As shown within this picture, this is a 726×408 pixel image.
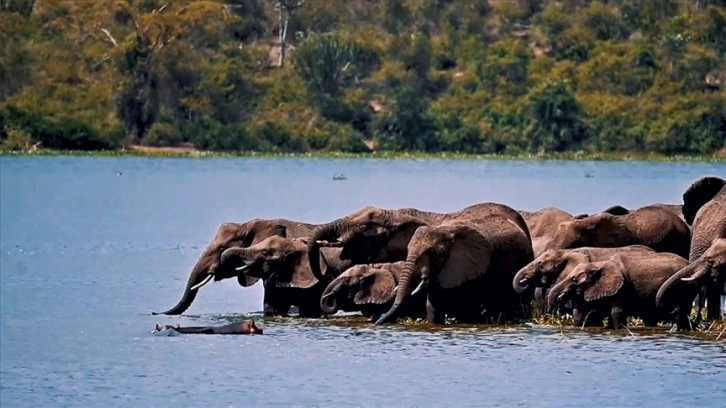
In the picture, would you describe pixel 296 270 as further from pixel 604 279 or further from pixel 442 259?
pixel 604 279

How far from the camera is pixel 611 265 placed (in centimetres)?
2227

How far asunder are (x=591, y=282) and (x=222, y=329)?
4038 millimetres

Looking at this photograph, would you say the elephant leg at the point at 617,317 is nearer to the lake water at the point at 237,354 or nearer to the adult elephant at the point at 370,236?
the lake water at the point at 237,354

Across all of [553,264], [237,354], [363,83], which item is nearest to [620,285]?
[553,264]

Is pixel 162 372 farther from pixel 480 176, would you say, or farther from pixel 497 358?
pixel 480 176

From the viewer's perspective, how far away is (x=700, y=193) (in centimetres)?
2467

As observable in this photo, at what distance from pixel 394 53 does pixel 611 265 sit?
68.1 m

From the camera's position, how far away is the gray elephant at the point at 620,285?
72.7ft

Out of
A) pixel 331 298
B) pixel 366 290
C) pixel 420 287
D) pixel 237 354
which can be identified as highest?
pixel 420 287

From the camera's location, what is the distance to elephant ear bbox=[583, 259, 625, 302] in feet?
72.6

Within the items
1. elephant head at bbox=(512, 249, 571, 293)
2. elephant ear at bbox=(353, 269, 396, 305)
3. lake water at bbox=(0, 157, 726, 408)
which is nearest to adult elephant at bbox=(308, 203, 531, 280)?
elephant ear at bbox=(353, 269, 396, 305)

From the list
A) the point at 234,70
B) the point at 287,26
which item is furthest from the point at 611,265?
the point at 287,26

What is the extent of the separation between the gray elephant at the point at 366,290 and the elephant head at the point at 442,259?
0.24 m

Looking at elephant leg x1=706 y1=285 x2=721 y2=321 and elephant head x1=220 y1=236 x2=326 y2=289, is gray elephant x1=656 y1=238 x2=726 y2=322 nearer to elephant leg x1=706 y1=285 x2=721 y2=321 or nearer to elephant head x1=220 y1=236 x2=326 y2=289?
elephant leg x1=706 y1=285 x2=721 y2=321
